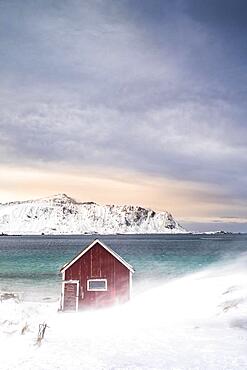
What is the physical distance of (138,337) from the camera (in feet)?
78.3

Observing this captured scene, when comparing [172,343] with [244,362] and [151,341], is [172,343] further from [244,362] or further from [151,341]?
[244,362]

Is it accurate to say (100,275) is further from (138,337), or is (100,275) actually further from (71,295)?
(138,337)

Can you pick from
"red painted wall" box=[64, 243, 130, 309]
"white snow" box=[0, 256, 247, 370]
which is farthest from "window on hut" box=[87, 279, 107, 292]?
"white snow" box=[0, 256, 247, 370]

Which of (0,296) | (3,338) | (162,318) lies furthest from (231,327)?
(0,296)

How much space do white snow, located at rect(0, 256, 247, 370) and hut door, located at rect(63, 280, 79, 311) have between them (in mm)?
1431

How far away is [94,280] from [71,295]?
7.41 feet

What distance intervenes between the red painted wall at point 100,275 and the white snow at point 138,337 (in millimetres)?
1119

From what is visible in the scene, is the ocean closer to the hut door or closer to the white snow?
the white snow

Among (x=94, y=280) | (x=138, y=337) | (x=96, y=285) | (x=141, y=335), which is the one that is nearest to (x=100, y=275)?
(x=94, y=280)

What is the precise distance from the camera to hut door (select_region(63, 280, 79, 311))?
37.2 metres

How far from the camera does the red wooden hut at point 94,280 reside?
37.2m

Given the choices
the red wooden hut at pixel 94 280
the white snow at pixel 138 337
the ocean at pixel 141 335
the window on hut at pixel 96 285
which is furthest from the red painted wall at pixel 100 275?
the white snow at pixel 138 337

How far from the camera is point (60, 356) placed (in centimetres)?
1945

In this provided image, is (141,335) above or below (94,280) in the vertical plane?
below
